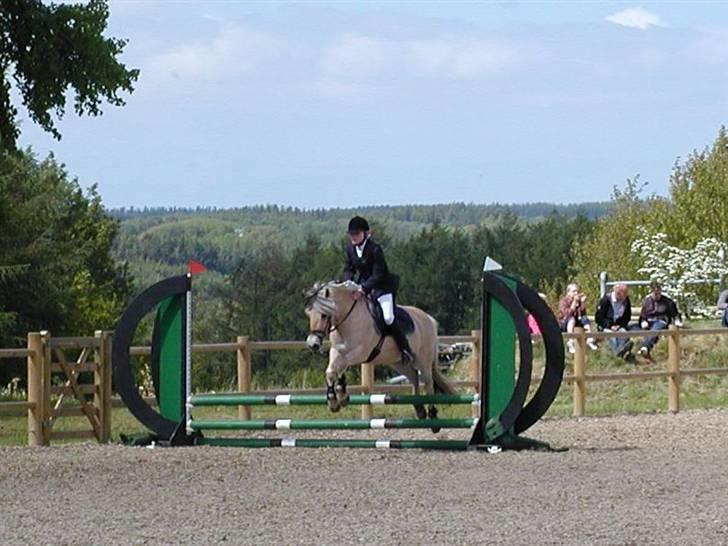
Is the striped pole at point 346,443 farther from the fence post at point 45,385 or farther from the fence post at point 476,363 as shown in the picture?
the fence post at point 476,363

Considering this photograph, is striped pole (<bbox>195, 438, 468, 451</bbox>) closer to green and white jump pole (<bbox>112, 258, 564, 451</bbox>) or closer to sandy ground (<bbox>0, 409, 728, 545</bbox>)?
green and white jump pole (<bbox>112, 258, 564, 451</bbox>)

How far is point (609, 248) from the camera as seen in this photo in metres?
66.5

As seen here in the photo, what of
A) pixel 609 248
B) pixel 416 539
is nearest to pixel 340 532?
pixel 416 539

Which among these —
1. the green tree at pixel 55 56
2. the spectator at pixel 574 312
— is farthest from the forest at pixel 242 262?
the spectator at pixel 574 312

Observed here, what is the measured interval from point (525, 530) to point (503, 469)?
371 centimetres

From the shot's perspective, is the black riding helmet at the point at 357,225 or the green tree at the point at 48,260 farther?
the green tree at the point at 48,260

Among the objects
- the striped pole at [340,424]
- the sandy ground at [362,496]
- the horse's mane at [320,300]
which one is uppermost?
the horse's mane at [320,300]

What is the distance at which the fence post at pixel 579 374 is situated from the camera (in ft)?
74.4

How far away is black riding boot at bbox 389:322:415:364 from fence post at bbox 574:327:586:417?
218 inches

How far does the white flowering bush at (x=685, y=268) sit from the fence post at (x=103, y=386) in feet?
75.4

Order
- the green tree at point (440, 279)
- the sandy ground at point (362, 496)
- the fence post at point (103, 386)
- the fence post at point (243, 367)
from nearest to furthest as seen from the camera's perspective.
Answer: the sandy ground at point (362, 496) < the fence post at point (103, 386) < the fence post at point (243, 367) < the green tree at point (440, 279)

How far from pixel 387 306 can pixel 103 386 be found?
12.8 feet

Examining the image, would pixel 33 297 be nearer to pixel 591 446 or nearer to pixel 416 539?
pixel 591 446

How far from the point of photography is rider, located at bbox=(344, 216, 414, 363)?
1689 centimetres
